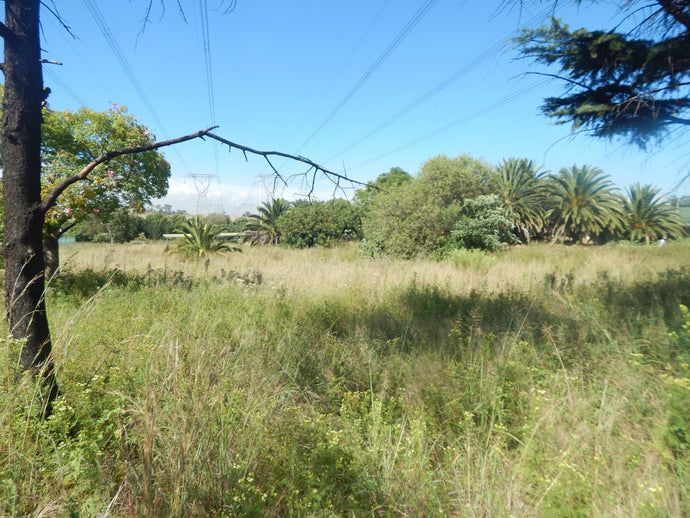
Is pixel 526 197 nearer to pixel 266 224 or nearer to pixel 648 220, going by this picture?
pixel 648 220

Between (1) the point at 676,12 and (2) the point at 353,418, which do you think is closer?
(2) the point at 353,418

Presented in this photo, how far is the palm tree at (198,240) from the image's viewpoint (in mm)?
13320

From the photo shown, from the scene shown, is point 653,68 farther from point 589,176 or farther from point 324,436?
point 589,176

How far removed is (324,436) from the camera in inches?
84.9

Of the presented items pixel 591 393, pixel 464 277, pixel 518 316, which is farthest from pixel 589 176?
pixel 591 393

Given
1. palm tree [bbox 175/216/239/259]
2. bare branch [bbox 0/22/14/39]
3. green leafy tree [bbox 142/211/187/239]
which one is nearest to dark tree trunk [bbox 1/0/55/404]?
bare branch [bbox 0/22/14/39]

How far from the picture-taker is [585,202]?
22750 millimetres

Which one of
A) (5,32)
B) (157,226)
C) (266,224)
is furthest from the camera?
(157,226)

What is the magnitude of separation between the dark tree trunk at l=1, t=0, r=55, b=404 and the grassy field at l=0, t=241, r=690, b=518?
0.28 metres

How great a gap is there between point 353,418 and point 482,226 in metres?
15.1

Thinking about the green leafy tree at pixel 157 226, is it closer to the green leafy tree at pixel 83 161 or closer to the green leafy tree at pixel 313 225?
the green leafy tree at pixel 313 225

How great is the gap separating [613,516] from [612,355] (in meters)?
2.01

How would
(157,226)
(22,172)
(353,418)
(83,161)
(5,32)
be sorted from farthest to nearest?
(157,226) < (83,161) < (353,418) < (22,172) < (5,32)

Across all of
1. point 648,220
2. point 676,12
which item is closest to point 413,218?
point 676,12
